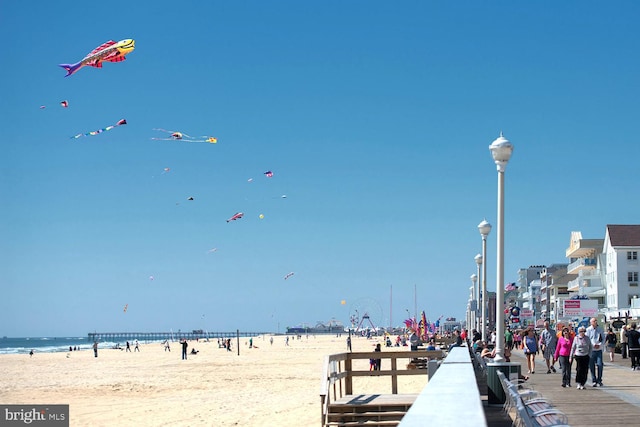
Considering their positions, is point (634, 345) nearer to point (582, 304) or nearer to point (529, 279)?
point (582, 304)

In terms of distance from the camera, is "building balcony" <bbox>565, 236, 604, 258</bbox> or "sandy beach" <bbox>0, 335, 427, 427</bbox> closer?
"sandy beach" <bbox>0, 335, 427, 427</bbox>

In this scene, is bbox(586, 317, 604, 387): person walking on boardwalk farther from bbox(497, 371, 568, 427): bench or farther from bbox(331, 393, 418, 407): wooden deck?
bbox(497, 371, 568, 427): bench

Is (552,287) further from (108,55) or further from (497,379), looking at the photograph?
(497,379)

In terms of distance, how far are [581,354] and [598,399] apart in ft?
7.87

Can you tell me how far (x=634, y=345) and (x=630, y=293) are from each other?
174ft

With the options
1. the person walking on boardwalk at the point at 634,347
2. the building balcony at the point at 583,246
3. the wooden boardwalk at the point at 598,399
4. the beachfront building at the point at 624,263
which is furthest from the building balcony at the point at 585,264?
the wooden boardwalk at the point at 598,399

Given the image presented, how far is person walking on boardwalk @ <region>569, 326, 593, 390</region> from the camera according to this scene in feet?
57.2

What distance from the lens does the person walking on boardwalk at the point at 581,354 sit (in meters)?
17.4

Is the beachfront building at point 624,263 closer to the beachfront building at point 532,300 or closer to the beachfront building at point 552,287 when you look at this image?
the beachfront building at point 552,287

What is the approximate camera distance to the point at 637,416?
12.6 meters

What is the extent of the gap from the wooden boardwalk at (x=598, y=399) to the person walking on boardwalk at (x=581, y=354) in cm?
23

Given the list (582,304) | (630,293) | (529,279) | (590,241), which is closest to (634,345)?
(582,304)

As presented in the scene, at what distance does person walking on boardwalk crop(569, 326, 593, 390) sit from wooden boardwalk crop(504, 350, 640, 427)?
23cm

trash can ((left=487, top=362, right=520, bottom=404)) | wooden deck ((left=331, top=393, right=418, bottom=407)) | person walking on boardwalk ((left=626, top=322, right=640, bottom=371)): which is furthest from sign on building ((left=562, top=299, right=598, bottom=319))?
trash can ((left=487, top=362, right=520, bottom=404))
